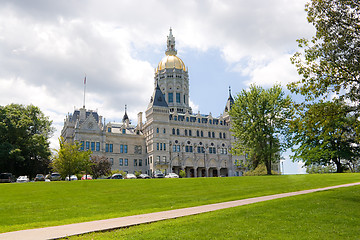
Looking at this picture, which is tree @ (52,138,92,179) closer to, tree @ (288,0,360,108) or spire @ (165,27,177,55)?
tree @ (288,0,360,108)

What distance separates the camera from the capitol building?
79.3m

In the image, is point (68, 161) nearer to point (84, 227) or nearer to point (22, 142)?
point (22, 142)

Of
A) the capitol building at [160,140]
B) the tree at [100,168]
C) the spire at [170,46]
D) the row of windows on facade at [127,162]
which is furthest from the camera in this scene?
the spire at [170,46]

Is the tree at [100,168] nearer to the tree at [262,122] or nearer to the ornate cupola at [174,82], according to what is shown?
the tree at [262,122]

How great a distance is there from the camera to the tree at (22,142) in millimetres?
51938

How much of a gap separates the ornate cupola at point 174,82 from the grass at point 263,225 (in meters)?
88.8

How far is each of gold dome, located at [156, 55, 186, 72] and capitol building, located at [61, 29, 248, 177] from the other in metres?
21.9

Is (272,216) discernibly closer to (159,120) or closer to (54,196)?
(54,196)

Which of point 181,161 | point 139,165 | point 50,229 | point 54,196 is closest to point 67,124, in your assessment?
point 139,165

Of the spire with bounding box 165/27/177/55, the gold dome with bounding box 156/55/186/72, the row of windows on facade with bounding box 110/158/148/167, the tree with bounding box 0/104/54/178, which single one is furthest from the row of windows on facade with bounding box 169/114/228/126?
the spire with bounding box 165/27/177/55

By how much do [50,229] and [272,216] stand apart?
8621 millimetres

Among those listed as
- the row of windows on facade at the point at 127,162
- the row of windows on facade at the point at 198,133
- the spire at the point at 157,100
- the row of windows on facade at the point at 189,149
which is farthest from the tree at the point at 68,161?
the row of windows on facade at the point at 198,133

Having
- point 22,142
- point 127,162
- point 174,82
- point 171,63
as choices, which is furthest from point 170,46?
point 22,142

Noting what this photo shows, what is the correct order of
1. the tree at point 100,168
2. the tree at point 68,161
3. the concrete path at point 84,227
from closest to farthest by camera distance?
the concrete path at point 84,227 → the tree at point 68,161 → the tree at point 100,168
